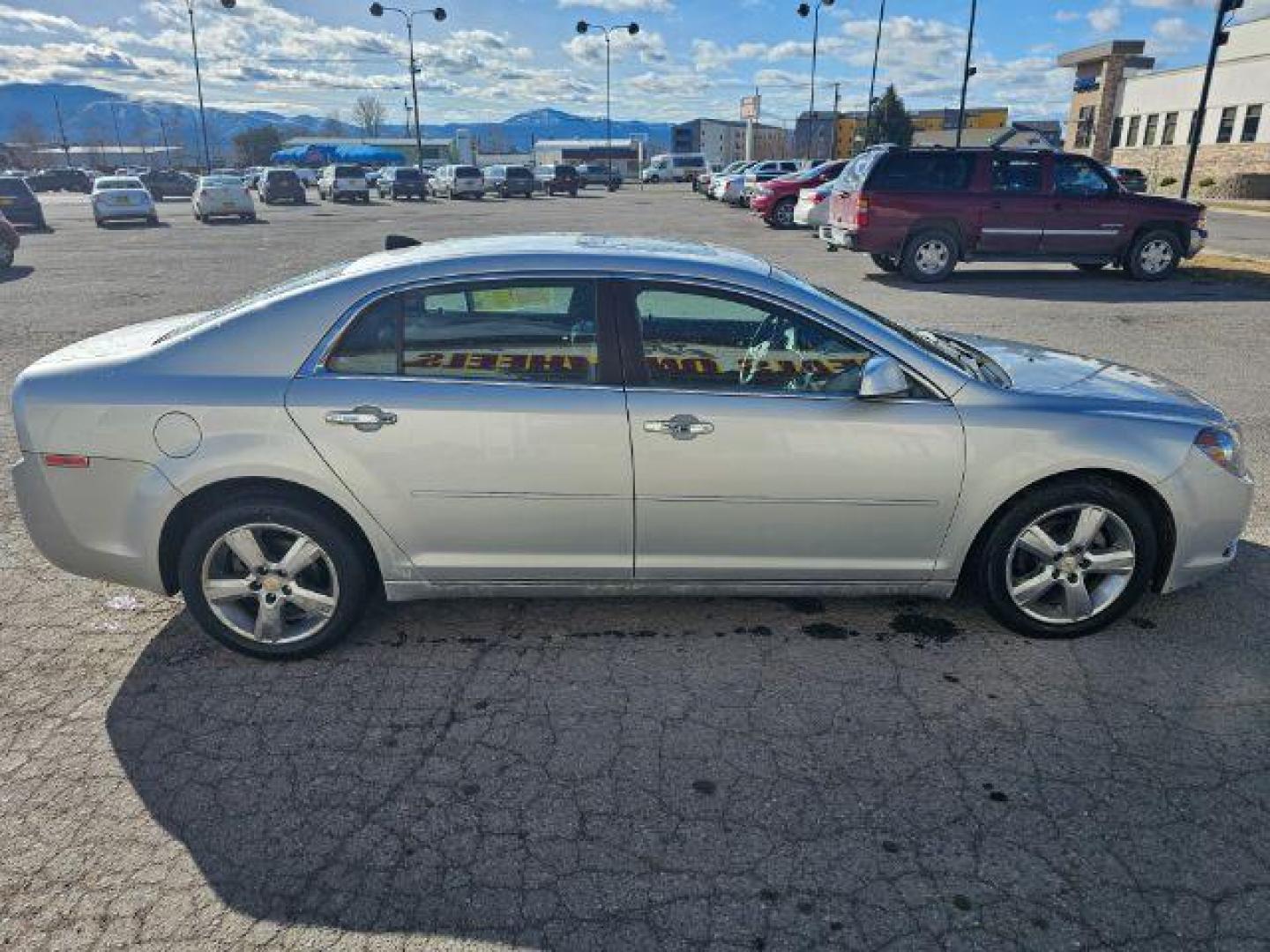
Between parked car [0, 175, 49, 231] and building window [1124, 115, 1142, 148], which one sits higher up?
building window [1124, 115, 1142, 148]

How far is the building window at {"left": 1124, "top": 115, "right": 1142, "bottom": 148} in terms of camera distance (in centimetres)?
5306

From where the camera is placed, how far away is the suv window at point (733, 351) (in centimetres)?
321

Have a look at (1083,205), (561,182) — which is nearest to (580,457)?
(1083,205)

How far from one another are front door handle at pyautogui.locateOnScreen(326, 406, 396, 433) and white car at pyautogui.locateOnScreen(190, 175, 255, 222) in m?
30.5

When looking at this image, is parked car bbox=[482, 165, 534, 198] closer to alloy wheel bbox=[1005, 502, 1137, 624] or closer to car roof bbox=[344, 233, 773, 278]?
car roof bbox=[344, 233, 773, 278]

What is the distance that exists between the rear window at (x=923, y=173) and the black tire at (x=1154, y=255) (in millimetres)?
2894

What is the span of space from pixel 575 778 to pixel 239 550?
1.58m

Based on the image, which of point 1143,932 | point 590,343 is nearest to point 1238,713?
point 1143,932

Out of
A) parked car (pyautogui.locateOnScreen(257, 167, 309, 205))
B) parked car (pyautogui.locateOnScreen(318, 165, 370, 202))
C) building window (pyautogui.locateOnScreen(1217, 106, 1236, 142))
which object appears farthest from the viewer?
building window (pyautogui.locateOnScreen(1217, 106, 1236, 142))

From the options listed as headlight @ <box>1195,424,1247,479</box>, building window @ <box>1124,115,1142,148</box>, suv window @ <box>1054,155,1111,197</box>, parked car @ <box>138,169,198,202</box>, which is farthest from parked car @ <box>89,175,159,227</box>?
building window @ <box>1124,115,1142,148</box>

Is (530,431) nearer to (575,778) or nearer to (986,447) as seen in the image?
(575,778)

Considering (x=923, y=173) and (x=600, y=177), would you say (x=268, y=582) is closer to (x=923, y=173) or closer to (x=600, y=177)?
(x=923, y=173)

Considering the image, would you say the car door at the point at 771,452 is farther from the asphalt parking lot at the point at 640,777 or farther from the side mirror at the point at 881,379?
the asphalt parking lot at the point at 640,777

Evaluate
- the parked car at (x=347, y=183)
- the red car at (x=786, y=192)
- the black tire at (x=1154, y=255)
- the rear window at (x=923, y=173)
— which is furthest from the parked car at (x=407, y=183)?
the black tire at (x=1154, y=255)
